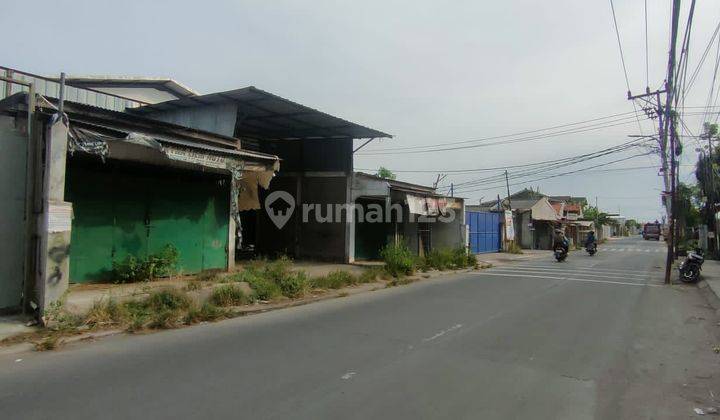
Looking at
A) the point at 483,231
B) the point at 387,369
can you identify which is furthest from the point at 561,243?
the point at 387,369

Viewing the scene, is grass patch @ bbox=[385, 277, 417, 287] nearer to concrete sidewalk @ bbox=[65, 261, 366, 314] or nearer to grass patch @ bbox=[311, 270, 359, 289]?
grass patch @ bbox=[311, 270, 359, 289]

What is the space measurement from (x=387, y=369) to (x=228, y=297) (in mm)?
4829

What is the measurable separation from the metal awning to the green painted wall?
2.71 meters

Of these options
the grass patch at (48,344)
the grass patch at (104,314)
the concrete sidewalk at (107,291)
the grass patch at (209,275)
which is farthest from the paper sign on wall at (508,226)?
the grass patch at (48,344)

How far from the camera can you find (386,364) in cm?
570

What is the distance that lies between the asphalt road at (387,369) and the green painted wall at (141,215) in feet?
13.4

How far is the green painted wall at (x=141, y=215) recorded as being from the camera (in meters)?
10.1

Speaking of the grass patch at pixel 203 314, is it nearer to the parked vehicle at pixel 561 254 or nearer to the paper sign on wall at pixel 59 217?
the paper sign on wall at pixel 59 217

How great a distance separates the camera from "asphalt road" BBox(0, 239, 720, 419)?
434cm

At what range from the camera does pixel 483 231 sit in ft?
103

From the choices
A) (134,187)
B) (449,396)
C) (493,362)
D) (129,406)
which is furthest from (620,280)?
(129,406)

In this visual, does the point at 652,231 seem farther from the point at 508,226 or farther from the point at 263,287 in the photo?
the point at 263,287

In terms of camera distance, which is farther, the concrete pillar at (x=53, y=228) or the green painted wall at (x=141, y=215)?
the green painted wall at (x=141, y=215)

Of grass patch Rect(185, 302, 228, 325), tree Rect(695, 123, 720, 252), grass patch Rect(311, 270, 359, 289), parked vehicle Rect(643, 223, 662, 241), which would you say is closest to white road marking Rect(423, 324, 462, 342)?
grass patch Rect(185, 302, 228, 325)
